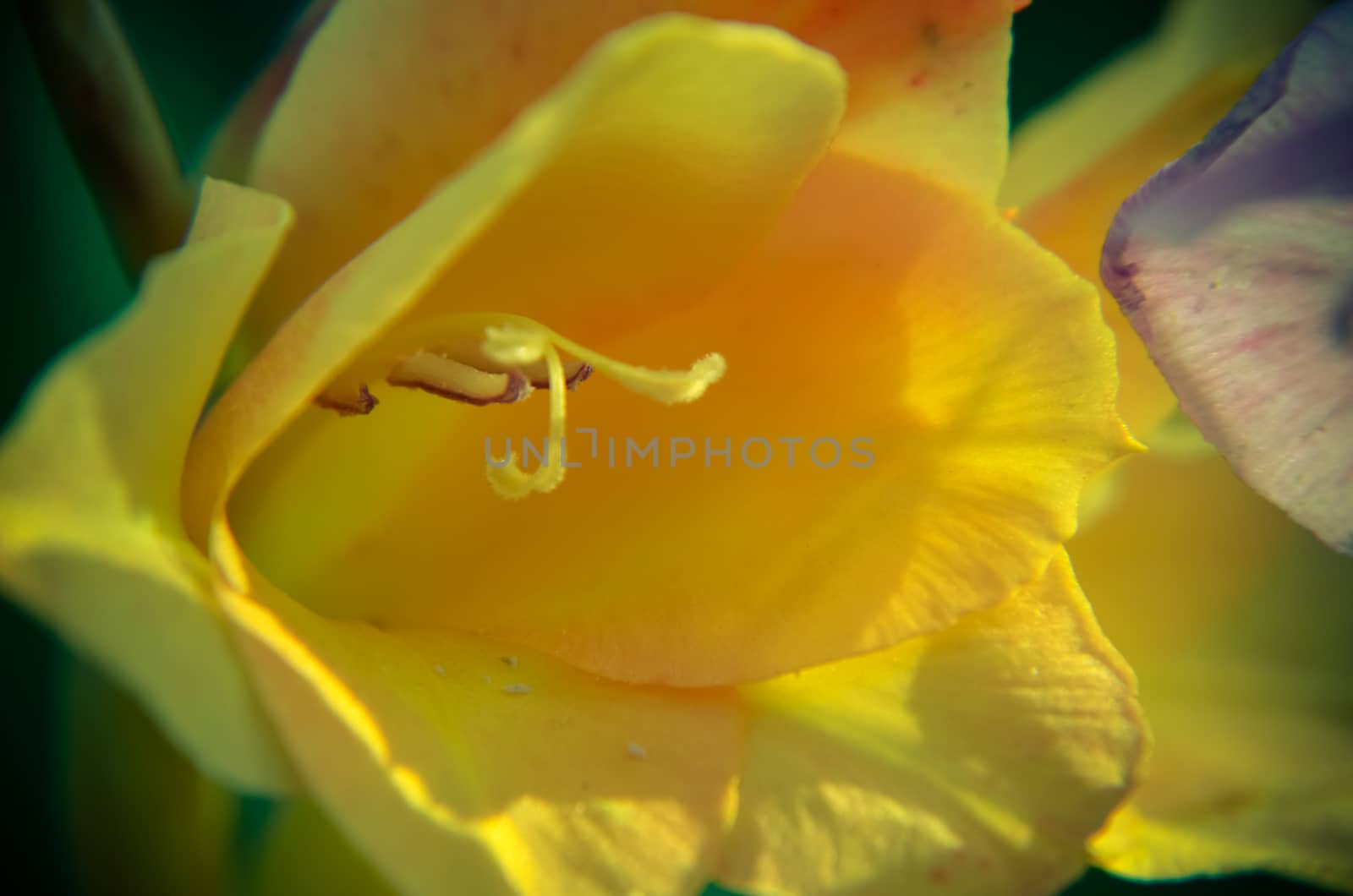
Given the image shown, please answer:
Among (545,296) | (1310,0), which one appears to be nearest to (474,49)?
(545,296)

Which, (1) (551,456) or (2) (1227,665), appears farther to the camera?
(2) (1227,665)

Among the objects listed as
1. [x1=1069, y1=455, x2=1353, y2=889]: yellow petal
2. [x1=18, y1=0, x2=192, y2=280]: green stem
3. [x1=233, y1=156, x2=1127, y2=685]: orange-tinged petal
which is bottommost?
[x1=1069, y1=455, x2=1353, y2=889]: yellow petal

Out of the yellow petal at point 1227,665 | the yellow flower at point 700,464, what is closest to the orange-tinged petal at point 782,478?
the yellow flower at point 700,464

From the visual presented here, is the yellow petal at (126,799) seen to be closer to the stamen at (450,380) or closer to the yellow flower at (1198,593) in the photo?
the stamen at (450,380)

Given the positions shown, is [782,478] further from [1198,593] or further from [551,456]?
[1198,593]

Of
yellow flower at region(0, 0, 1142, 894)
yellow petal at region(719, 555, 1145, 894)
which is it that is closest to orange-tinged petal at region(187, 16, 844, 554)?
yellow flower at region(0, 0, 1142, 894)

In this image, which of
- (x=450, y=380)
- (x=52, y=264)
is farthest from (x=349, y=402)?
(x=52, y=264)

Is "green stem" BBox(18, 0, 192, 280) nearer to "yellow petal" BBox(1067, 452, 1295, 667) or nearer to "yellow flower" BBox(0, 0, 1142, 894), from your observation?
"yellow flower" BBox(0, 0, 1142, 894)
